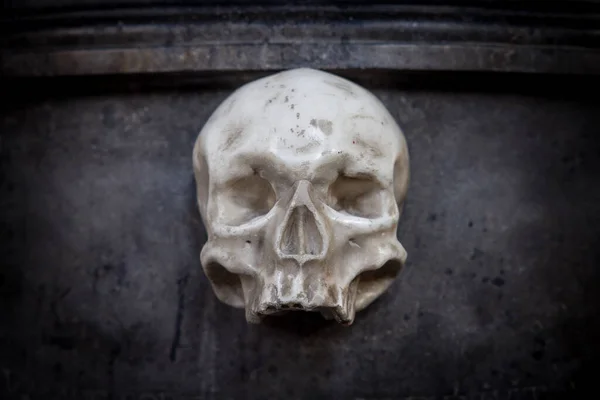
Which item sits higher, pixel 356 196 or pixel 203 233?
pixel 356 196

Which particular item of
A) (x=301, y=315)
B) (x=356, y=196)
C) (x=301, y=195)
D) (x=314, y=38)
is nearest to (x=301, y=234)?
(x=301, y=195)

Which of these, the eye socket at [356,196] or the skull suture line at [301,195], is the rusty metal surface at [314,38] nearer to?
the skull suture line at [301,195]

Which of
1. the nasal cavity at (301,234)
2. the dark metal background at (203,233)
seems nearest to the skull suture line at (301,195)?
the nasal cavity at (301,234)

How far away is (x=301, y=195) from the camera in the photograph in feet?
3.86

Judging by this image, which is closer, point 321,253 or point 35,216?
point 321,253

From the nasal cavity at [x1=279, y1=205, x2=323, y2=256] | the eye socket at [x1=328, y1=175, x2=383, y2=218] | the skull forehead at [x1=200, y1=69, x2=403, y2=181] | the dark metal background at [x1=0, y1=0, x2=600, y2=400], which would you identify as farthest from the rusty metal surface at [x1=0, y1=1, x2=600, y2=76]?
the nasal cavity at [x1=279, y1=205, x2=323, y2=256]

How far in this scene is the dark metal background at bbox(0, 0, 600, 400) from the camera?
149 cm

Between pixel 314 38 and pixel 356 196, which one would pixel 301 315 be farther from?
pixel 314 38

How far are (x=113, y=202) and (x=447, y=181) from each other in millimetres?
756

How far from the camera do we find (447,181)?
1.55 metres

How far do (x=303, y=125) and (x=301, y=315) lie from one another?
1.51 ft

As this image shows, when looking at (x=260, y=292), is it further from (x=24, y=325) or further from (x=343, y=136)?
(x=24, y=325)

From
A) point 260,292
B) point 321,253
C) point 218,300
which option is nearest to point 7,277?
point 218,300

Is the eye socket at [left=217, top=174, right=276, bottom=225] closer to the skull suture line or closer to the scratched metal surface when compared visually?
the skull suture line
